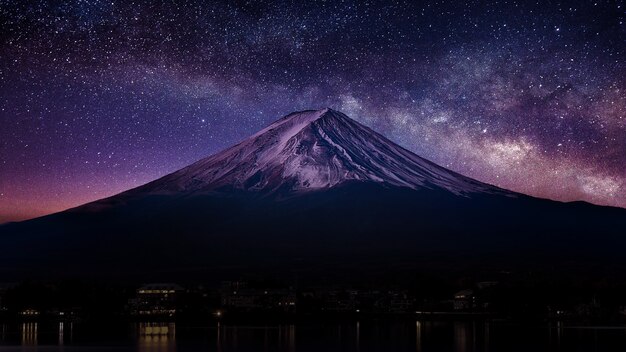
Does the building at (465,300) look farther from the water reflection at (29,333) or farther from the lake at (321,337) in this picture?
the water reflection at (29,333)

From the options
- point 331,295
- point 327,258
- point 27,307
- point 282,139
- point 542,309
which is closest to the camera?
point 542,309

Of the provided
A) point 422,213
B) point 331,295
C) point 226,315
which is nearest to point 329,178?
point 422,213

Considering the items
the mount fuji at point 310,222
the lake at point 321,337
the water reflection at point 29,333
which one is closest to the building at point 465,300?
the lake at point 321,337

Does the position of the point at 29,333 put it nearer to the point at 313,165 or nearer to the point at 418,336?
the point at 418,336

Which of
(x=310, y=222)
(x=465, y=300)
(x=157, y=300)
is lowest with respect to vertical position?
(x=465, y=300)

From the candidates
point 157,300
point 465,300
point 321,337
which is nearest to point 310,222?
point 157,300

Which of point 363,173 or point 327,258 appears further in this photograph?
point 363,173

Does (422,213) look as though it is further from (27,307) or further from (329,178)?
(27,307)
